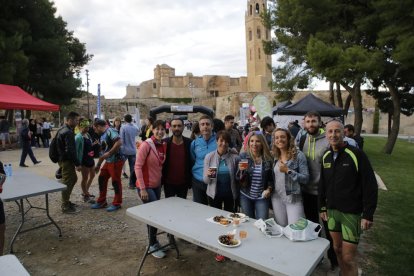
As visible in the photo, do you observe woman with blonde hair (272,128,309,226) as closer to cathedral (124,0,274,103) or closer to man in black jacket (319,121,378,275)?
man in black jacket (319,121,378,275)

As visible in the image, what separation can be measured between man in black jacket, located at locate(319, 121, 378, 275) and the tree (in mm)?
17937

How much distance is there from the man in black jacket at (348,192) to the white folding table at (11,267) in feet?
7.53

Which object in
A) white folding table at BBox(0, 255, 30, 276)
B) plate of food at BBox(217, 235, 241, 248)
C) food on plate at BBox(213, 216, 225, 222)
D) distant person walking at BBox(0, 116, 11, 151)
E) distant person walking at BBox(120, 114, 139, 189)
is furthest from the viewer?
distant person walking at BBox(0, 116, 11, 151)

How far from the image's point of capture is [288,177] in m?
2.86

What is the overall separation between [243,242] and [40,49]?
2085cm

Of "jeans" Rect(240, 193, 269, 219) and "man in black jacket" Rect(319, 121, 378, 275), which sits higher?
"man in black jacket" Rect(319, 121, 378, 275)

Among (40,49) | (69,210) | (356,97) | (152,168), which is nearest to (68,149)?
(69,210)

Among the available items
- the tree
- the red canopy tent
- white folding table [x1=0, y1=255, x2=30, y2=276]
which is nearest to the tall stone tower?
the tree

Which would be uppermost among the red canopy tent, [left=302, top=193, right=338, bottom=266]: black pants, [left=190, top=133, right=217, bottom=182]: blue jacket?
the red canopy tent

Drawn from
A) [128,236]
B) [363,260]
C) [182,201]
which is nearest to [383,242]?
[363,260]

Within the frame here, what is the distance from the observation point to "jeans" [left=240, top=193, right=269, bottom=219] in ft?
10.2

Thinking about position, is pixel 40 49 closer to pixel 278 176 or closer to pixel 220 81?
pixel 278 176

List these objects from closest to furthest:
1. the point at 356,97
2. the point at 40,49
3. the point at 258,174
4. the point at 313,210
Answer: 1. the point at 258,174
2. the point at 313,210
3. the point at 356,97
4. the point at 40,49

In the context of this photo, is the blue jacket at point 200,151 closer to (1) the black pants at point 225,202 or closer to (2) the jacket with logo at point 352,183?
(1) the black pants at point 225,202
